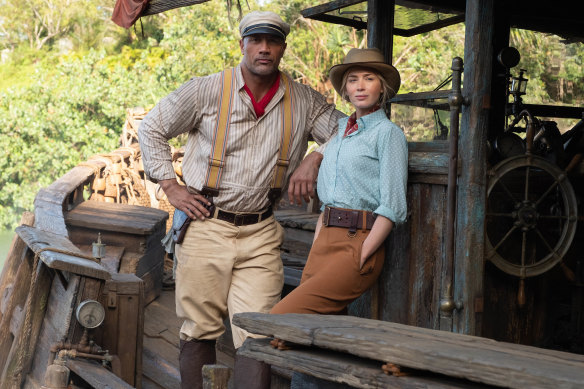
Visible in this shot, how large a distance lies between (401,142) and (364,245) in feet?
1.61

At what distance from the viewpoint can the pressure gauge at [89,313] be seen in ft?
15.2

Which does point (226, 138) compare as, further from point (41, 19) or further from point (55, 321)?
point (41, 19)

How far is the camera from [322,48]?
18.5 m

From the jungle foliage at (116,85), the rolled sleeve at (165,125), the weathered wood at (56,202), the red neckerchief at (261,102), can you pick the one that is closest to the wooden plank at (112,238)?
the weathered wood at (56,202)

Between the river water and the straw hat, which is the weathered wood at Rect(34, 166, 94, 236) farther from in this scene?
the river water

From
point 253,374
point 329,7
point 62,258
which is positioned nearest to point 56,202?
point 62,258

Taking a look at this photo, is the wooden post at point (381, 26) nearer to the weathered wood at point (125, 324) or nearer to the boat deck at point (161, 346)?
the weathered wood at point (125, 324)

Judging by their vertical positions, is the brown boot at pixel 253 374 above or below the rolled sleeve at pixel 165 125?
below

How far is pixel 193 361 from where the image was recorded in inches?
167

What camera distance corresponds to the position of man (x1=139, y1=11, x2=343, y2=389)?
13.6 ft

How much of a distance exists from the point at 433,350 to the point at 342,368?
0.37m

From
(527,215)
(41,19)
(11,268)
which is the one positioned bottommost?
(11,268)

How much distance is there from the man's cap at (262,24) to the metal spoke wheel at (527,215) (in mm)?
1314

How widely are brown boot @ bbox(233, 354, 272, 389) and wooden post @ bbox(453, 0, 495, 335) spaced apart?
0.92m
